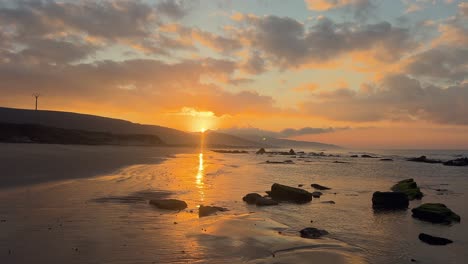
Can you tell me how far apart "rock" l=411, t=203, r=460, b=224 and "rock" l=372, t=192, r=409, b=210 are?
3211 mm

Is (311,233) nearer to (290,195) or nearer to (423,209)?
(423,209)

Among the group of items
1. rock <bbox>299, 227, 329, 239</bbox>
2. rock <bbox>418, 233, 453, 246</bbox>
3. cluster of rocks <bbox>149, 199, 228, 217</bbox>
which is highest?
cluster of rocks <bbox>149, 199, 228, 217</bbox>

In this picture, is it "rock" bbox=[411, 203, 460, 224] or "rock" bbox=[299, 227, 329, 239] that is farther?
"rock" bbox=[411, 203, 460, 224]

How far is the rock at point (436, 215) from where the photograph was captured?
1892cm

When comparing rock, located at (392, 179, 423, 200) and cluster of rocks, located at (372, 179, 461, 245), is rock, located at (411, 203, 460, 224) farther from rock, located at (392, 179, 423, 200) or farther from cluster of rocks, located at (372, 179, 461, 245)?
rock, located at (392, 179, 423, 200)

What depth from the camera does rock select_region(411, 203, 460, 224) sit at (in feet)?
62.1

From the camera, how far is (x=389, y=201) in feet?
77.7

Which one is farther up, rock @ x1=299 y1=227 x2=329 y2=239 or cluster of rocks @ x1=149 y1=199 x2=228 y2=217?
cluster of rocks @ x1=149 y1=199 x2=228 y2=217

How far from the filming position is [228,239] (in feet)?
43.5

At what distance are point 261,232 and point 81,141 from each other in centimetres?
10488

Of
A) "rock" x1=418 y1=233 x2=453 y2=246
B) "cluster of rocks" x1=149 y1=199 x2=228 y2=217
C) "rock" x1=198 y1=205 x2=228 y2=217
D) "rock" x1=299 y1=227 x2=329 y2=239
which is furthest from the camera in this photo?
"cluster of rocks" x1=149 y1=199 x2=228 y2=217

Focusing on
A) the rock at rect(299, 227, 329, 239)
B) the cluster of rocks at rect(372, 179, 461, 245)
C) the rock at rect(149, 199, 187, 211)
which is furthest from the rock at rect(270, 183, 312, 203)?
the rock at rect(299, 227, 329, 239)

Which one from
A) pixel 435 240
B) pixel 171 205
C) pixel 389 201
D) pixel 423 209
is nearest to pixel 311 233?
Result: pixel 435 240

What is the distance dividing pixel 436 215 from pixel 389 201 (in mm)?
4669
